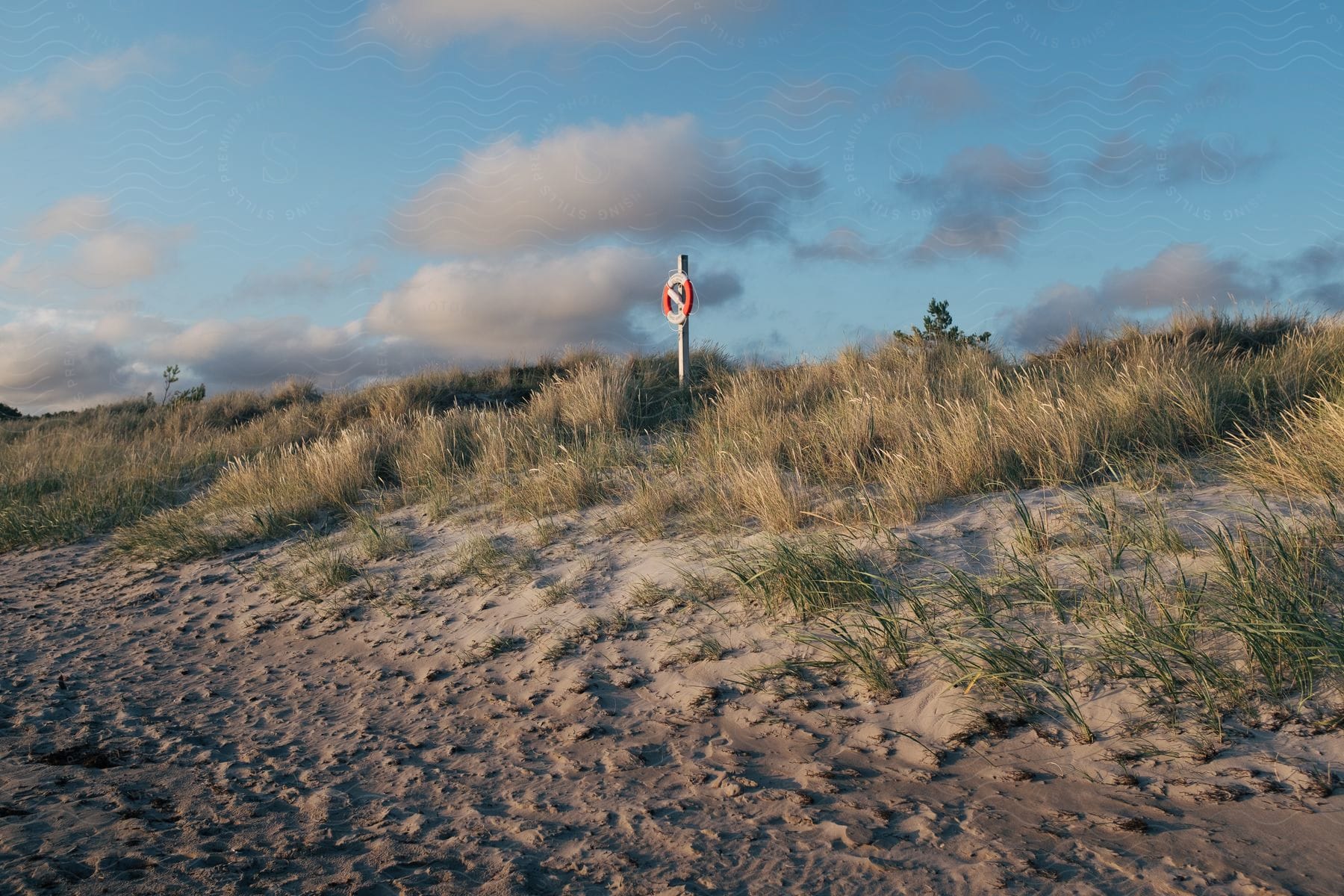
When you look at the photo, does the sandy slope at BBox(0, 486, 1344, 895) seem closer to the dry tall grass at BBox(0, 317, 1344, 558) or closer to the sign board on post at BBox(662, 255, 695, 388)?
the dry tall grass at BBox(0, 317, 1344, 558)

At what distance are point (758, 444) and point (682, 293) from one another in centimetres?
702

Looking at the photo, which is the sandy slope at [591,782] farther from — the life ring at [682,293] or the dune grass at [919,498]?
the life ring at [682,293]

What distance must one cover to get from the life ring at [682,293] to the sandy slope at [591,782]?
27.2ft

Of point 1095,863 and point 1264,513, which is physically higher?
point 1264,513

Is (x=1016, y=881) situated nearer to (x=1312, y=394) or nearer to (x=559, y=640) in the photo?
(x=559, y=640)

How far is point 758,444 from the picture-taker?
Answer: 24.4 feet

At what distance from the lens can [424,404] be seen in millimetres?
16125

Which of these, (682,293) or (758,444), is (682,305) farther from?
(758,444)

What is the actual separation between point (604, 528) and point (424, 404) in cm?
1041

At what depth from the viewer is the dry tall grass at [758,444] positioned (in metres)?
Answer: 6.05

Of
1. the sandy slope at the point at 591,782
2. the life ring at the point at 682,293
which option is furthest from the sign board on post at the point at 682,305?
the sandy slope at the point at 591,782

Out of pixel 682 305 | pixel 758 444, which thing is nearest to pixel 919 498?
pixel 758 444

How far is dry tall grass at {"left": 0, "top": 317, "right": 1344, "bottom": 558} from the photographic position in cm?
605

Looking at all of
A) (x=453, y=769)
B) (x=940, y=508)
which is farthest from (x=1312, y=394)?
(x=453, y=769)
